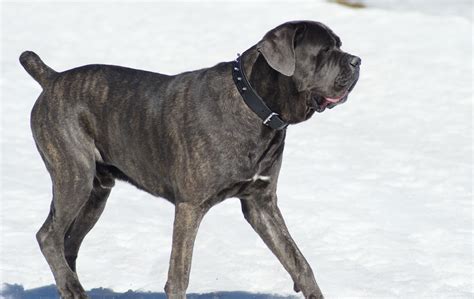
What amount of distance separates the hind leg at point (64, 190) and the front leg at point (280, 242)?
100 centimetres

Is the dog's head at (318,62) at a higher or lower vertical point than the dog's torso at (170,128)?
higher

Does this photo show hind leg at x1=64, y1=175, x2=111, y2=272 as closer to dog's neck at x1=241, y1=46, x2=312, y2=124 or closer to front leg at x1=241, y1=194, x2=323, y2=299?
front leg at x1=241, y1=194, x2=323, y2=299

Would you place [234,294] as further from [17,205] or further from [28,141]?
[28,141]

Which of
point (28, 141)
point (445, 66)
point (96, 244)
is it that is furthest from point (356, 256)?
point (445, 66)

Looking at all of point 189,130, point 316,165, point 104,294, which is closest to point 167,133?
point 189,130

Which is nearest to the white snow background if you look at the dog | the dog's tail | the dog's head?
the dog

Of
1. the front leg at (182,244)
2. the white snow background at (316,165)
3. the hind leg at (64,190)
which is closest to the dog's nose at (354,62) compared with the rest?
the front leg at (182,244)

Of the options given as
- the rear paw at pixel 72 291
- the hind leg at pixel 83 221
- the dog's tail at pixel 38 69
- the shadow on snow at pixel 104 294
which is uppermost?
the dog's tail at pixel 38 69

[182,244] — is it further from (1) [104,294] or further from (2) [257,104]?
(1) [104,294]

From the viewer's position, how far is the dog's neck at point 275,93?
544 centimetres

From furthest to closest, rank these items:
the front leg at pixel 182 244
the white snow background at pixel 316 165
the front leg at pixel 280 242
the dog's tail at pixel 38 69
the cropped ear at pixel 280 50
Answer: the white snow background at pixel 316 165
the dog's tail at pixel 38 69
the front leg at pixel 280 242
the front leg at pixel 182 244
the cropped ear at pixel 280 50

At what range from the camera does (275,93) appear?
5.46 m

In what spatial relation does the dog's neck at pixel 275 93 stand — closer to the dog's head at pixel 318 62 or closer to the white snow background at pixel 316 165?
the dog's head at pixel 318 62

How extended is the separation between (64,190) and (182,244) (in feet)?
3.34
